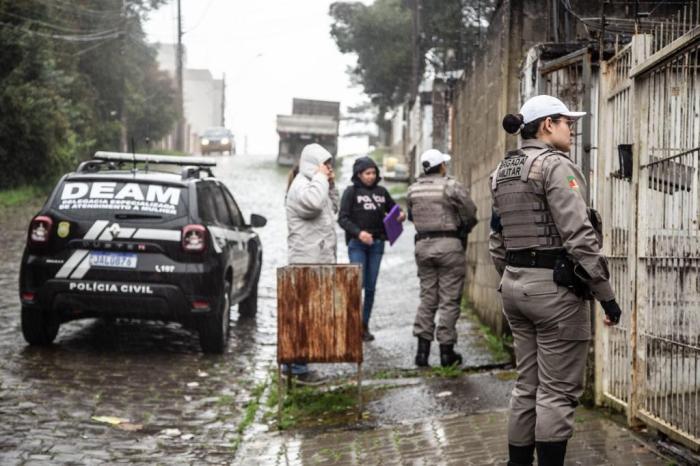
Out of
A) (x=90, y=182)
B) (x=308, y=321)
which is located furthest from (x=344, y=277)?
(x=90, y=182)

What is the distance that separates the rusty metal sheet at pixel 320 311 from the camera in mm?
6785

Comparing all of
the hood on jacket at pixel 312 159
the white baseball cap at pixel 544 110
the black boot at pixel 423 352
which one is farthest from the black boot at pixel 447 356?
the white baseball cap at pixel 544 110

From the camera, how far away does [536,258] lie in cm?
470

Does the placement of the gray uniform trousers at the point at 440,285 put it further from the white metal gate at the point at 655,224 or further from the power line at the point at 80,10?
the power line at the point at 80,10

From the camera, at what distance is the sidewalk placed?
5.44 meters

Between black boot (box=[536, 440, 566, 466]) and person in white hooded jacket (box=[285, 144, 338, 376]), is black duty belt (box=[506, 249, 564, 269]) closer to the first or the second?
black boot (box=[536, 440, 566, 466])

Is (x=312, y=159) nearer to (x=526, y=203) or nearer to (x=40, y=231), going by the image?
(x=40, y=231)

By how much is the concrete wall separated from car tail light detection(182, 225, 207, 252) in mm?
2725

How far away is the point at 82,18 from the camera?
3619 centimetres

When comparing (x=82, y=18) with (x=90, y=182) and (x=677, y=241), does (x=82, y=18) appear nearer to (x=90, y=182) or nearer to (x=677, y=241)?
(x=90, y=182)

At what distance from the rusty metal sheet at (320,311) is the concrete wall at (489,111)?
2579mm

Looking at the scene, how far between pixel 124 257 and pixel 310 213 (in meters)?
1.69

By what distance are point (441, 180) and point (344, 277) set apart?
1876 millimetres

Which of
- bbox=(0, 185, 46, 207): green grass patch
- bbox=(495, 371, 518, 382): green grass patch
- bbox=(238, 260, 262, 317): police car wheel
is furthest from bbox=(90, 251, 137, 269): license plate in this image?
bbox=(0, 185, 46, 207): green grass patch
